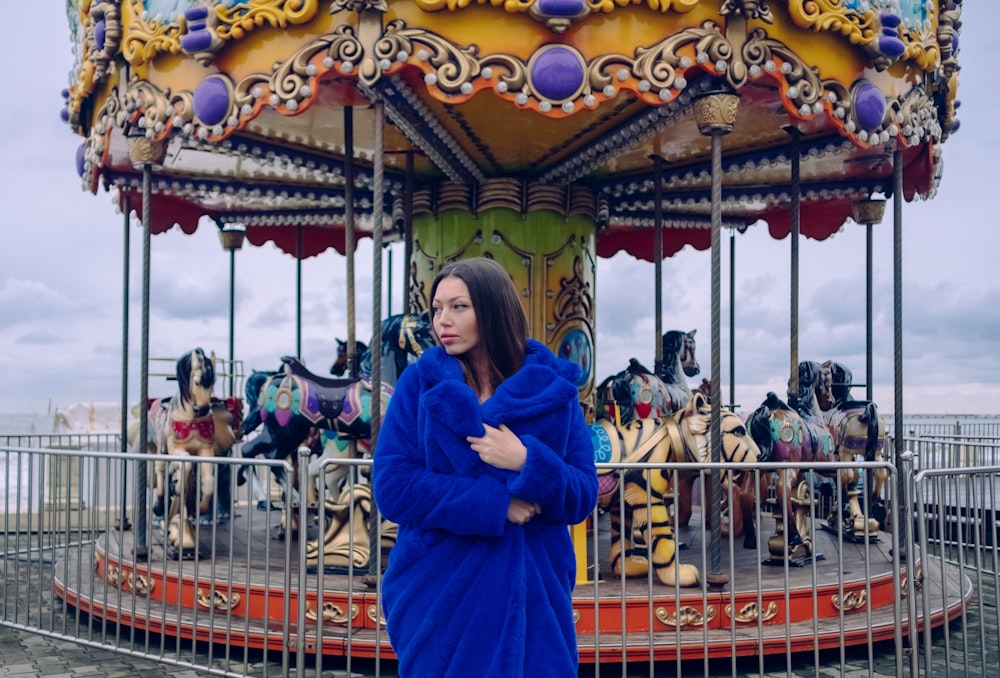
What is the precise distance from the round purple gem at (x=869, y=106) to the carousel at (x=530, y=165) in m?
0.02

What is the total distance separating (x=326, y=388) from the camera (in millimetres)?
7223

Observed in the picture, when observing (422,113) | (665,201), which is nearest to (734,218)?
(665,201)

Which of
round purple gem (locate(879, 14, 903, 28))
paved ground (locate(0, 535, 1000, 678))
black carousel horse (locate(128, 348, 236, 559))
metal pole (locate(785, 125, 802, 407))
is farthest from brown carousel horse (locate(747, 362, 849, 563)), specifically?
black carousel horse (locate(128, 348, 236, 559))

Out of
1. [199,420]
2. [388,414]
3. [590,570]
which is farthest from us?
[199,420]

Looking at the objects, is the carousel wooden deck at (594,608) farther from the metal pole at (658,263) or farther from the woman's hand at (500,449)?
the metal pole at (658,263)

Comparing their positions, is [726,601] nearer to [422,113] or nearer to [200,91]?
[422,113]

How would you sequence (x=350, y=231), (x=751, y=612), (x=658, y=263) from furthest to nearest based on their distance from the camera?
1. (x=658, y=263)
2. (x=350, y=231)
3. (x=751, y=612)

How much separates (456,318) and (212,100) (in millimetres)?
4670

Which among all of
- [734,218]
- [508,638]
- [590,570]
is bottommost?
[590,570]

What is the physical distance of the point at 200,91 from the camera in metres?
6.65

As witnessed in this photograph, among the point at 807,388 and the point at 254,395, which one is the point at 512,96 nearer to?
the point at 254,395

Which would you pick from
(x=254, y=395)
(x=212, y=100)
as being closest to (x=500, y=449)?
(x=212, y=100)

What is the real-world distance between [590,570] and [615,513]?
0.41 metres

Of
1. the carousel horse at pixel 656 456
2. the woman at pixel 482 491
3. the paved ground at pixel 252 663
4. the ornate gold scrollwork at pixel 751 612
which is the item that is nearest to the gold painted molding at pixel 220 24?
the carousel horse at pixel 656 456
